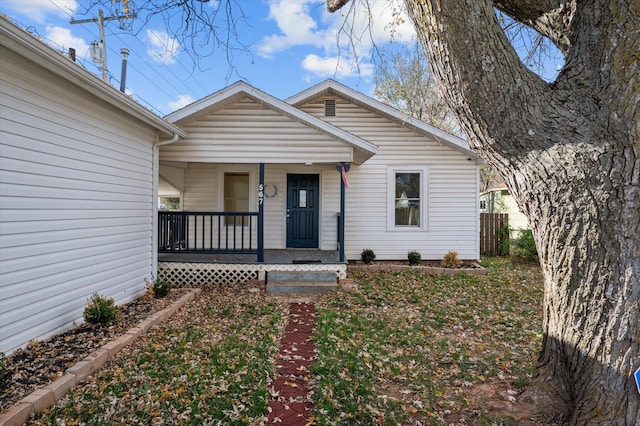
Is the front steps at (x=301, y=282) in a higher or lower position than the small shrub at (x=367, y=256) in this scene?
lower

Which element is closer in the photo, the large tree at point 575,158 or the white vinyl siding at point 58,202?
the large tree at point 575,158

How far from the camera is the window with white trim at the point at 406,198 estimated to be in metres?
9.91

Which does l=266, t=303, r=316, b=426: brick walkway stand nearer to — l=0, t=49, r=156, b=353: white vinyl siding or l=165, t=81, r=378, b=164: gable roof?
l=0, t=49, r=156, b=353: white vinyl siding

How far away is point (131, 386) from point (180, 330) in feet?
5.10

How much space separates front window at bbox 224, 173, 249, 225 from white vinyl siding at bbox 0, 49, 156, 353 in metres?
3.67

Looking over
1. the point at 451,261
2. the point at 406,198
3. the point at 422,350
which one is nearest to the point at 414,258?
the point at 451,261

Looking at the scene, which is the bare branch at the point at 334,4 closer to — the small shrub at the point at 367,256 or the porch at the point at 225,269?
the porch at the point at 225,269

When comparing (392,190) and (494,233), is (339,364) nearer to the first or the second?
(392,190)

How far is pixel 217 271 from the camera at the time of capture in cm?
756

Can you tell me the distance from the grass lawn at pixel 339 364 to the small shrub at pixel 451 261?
286 centimetres

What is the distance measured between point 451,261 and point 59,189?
28.7 ft

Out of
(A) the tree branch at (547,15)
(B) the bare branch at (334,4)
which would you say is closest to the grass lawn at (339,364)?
(A) the tree branch at (547,15)

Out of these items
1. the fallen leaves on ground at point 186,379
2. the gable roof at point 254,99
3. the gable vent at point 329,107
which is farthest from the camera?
the gable vent at point 329,107

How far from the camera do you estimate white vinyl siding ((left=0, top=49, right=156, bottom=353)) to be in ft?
11.9
